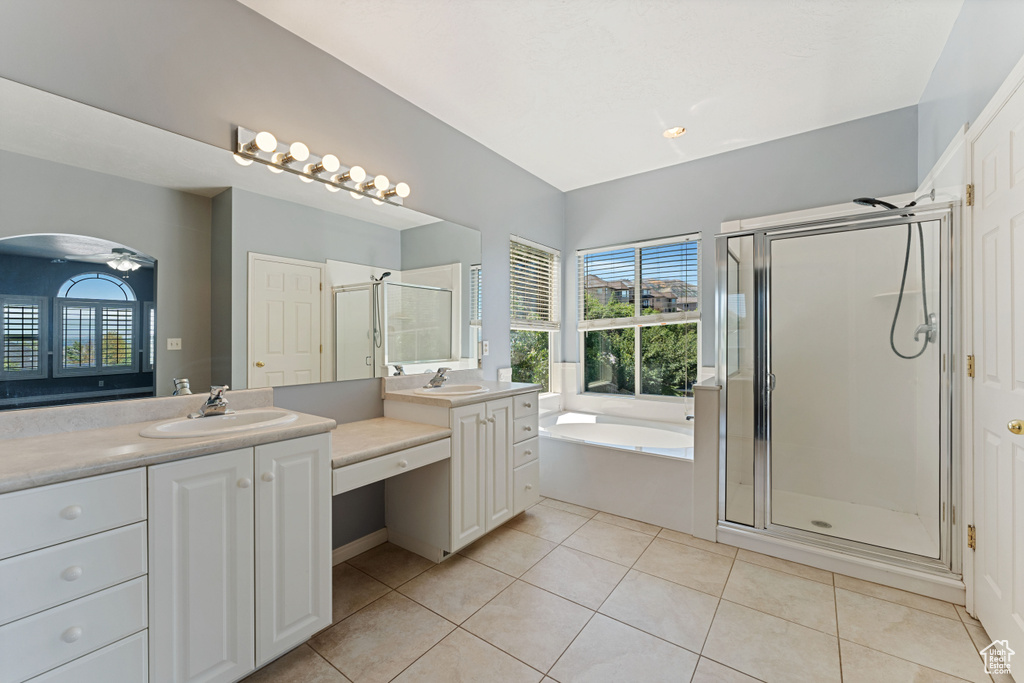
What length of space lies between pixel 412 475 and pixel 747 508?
192 cm

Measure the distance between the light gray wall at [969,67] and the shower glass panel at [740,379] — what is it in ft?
3.16

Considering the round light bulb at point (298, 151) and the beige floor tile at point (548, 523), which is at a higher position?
the round light bulb at point (298, 151)

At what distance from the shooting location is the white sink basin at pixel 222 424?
1.39m

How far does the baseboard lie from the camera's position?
7.41ft

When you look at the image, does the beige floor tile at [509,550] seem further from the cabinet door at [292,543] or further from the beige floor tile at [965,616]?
the beige floor tile at [965,616]

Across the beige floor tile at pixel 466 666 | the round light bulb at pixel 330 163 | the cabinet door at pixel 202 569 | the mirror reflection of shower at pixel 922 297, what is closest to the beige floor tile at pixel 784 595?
the beige floor tile at pixel 466 666

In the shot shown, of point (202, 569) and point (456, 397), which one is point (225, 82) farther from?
point (202, 569)

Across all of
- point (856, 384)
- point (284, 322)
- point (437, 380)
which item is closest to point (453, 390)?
point (437, 380)

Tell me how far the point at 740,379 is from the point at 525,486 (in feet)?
4.82

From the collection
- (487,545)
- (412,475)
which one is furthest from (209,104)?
(487,545)

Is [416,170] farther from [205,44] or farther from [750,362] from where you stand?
[750,362]

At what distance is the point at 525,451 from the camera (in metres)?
2.72

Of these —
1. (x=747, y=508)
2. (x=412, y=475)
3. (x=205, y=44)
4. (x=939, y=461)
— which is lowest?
(x=747, y=508)

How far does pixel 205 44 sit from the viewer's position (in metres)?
1.70
